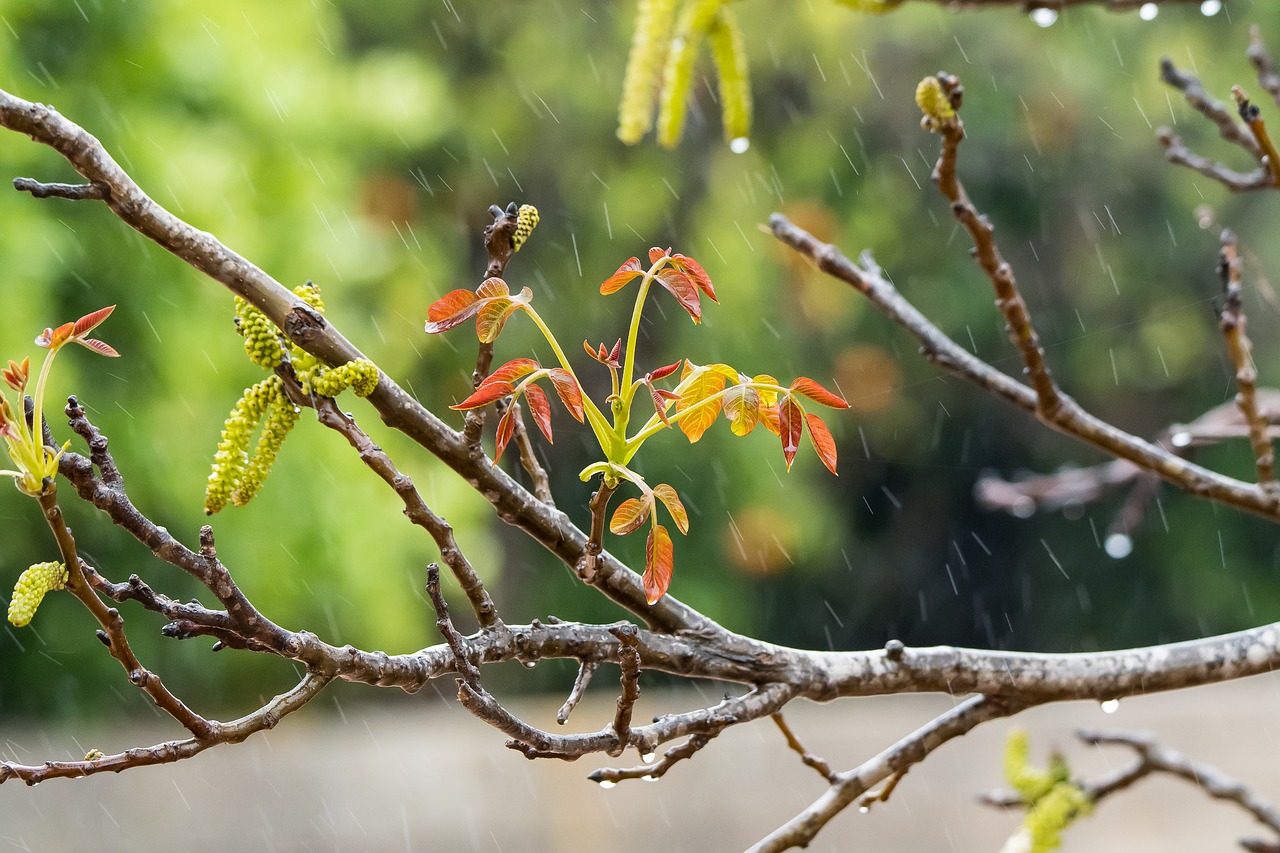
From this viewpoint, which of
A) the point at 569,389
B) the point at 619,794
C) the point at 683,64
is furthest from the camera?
the point at 619,794

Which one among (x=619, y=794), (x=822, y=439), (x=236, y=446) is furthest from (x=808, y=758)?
(x=619, y=794)

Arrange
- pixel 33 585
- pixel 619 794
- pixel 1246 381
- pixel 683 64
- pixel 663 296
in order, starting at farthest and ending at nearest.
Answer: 1. pixel 663 296
2. pixel 619 794
3. pixel 1246 381
4. pixel 683 64
5. pixel 33 585

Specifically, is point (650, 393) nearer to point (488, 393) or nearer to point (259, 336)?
point (488, 393)

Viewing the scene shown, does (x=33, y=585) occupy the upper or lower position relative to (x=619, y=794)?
upper

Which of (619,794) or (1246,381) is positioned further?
(619,794)

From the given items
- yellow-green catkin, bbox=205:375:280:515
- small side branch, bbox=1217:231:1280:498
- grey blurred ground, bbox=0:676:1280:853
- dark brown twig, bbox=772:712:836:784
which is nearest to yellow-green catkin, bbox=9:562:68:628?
yellow-green catkin, bbox=205:375:280:515

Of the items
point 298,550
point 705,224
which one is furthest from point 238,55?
point 705,224
